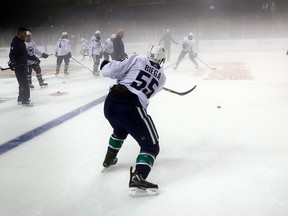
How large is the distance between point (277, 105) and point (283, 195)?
3072mm

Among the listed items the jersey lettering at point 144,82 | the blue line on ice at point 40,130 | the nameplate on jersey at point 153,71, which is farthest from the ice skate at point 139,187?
the blue line on ice at point 40,130

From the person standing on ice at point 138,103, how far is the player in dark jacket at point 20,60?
326 centimetres

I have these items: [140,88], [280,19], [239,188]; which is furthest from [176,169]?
[280,19]

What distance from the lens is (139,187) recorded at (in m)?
2.22

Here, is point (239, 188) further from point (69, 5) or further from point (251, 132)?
point (69, 5)

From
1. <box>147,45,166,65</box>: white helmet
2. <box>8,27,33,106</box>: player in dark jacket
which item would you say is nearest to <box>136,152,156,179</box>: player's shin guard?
<box>147,45,166,65</box>: white helmet

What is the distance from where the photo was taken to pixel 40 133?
3.80 meters

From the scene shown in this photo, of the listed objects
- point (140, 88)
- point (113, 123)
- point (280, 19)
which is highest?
point (280, 19)

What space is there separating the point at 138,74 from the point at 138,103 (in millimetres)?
216

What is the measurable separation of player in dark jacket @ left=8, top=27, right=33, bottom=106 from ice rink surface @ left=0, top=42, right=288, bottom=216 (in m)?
0.27

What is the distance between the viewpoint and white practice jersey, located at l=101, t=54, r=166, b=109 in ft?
7.61

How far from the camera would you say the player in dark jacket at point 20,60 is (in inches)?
199

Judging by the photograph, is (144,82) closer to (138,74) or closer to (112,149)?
(138,74)

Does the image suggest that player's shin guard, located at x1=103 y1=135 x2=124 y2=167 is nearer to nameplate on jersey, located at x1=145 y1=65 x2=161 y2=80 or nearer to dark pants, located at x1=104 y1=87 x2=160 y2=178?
dark pants, located at x1=104 y1=87 x2=160 y2=178
